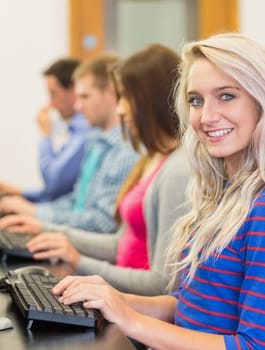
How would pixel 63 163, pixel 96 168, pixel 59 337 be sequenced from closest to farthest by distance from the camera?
pixel 59 337 < pixel 96 168 < pixel 63 163

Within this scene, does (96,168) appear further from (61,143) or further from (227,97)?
(227,97)

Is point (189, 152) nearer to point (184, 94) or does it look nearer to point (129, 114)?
point (184, 94)

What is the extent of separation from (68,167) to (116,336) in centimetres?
194

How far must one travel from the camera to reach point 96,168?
2.59 meters

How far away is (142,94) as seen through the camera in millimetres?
1712

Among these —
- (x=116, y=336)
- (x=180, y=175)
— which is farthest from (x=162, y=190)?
(x=116, y=336)

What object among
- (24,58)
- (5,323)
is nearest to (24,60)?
(24,58)

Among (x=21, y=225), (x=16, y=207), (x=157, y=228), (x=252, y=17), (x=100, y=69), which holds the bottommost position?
(x=16, y=207)

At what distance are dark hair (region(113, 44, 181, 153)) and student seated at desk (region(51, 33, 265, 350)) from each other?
0.40 meters

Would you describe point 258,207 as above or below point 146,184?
above

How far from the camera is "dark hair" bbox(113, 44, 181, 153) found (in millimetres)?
1701

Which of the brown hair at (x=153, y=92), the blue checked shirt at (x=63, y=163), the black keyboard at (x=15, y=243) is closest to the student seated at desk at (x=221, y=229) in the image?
the brown hair at (x=153, y=92)

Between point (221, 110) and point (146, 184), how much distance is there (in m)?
0.64

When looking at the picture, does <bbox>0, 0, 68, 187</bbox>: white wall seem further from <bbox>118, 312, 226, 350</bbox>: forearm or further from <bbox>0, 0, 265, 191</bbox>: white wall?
<bbox>118, 312, 226, 350</bbox>: forearm
